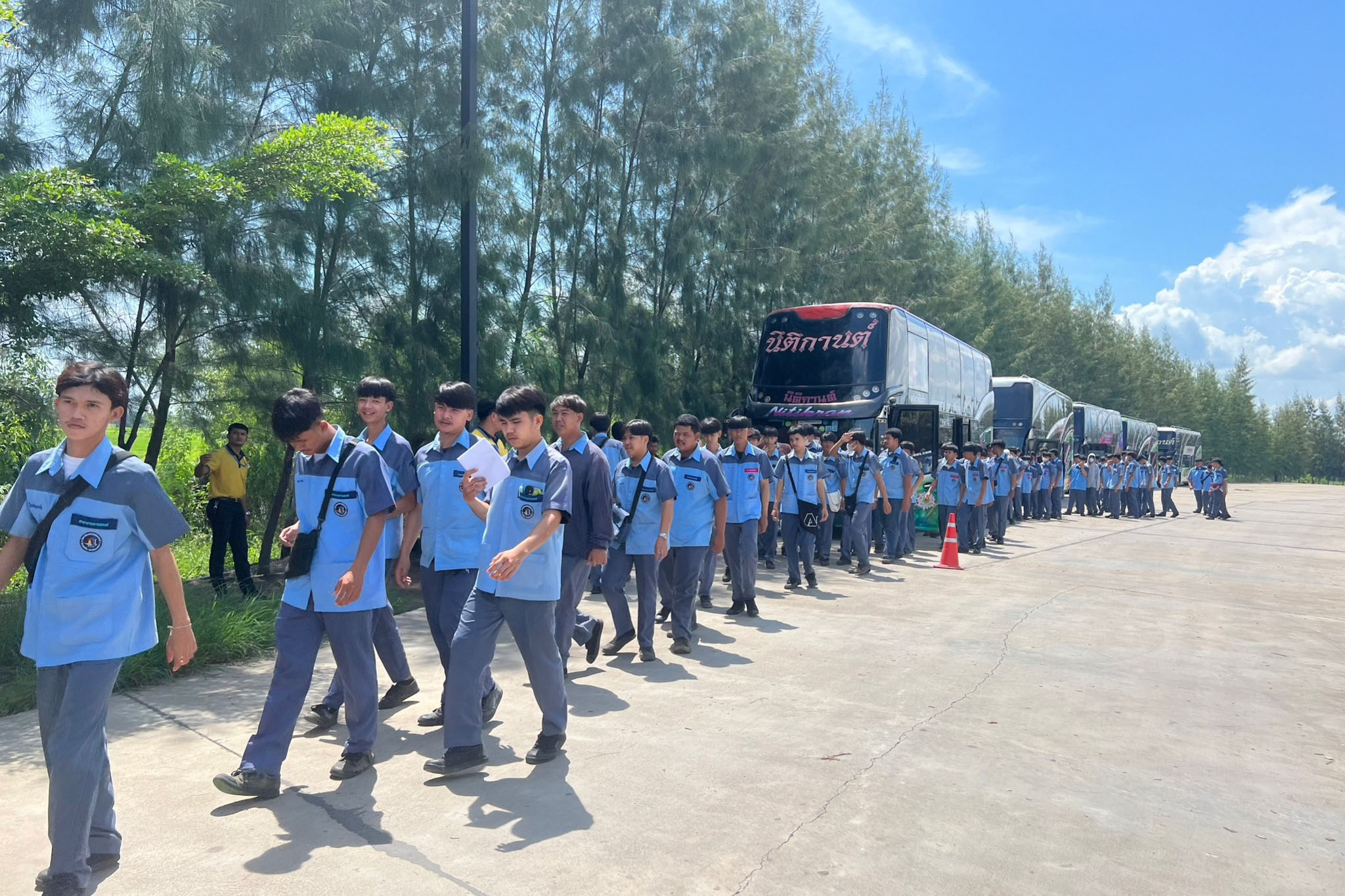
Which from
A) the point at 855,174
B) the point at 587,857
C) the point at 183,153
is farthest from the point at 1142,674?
the point at 855,174

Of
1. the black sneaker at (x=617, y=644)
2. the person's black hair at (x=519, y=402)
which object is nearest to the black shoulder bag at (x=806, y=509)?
the black sneaker at (x=617, y=644)

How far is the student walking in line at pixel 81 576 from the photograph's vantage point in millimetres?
2973

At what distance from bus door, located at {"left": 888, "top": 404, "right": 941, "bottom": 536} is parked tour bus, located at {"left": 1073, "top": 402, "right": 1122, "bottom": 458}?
15.1 meters

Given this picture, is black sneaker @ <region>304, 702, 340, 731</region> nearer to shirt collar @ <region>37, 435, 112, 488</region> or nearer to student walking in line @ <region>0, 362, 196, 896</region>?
student walking in line @ <region>0, 362, 196, 896</region>

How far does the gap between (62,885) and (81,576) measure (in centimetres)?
99

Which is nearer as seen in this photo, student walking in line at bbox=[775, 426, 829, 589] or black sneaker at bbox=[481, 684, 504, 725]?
black sneaker at bbox=[481, 684, 504, 725]

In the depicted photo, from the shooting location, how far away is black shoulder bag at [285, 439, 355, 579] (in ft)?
12.9

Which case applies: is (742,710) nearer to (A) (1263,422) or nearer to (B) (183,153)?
(B) (183,153)

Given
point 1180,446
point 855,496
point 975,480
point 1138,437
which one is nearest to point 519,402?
point 855,496

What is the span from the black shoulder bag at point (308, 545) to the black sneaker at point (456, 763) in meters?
1.02

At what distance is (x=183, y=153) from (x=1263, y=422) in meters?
86.0

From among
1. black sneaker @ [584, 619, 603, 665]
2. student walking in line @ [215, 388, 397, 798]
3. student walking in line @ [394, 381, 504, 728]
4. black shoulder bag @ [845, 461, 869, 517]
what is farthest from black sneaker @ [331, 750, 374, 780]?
black shoulder bag @ [845, 461, 869, 517]

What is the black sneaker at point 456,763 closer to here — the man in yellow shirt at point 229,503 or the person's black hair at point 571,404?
the person's black hair at point 571,404

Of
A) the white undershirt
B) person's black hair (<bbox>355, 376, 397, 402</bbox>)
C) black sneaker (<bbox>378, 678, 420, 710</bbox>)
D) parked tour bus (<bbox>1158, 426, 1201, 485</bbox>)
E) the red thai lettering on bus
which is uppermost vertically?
the red thai lettering on bus
